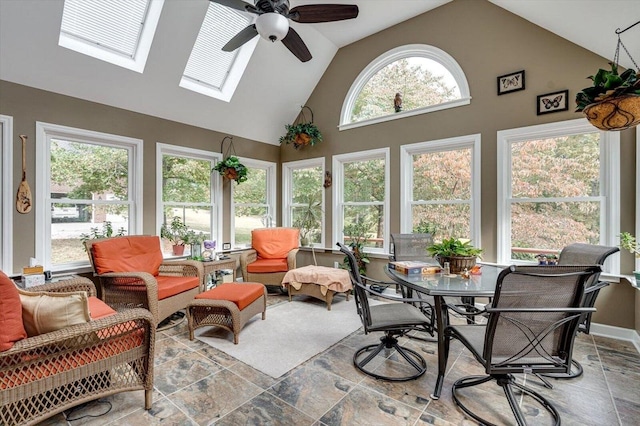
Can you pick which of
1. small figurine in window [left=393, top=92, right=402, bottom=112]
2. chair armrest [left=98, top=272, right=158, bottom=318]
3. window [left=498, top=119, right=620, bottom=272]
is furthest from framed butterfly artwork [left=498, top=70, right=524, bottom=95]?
chair armrest [left=98, top=272, right=158, bottom=318]

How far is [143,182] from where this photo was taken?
13.4 feet

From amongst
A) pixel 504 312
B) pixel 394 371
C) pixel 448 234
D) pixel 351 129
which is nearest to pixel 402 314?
pixel 394 371

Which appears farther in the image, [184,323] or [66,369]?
[184,323]

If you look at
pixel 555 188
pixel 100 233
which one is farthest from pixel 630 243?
pixel 100 233

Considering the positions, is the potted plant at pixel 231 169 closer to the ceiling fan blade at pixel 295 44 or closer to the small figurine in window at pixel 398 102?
the ceiling fan blade at pixel 295 44

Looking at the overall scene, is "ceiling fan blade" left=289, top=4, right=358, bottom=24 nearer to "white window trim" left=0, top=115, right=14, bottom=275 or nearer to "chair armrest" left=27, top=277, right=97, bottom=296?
"chair armrest" left=27, top=277, right=97, bottom=296

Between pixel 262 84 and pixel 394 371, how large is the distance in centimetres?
443

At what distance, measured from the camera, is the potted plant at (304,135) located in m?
5.11

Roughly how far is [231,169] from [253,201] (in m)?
1.02

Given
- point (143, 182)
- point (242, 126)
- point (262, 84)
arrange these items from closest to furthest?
point (143, 182) < point (262, 84) < point (242, 126)

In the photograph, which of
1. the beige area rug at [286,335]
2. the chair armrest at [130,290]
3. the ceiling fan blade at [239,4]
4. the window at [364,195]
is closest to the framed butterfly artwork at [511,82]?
the window at [364,195]

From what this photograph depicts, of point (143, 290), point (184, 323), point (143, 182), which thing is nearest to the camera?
point (143, 290)

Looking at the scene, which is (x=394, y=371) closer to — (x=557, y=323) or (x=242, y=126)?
(x=557, y=323)

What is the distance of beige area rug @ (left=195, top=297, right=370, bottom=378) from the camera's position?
2.57 meters
